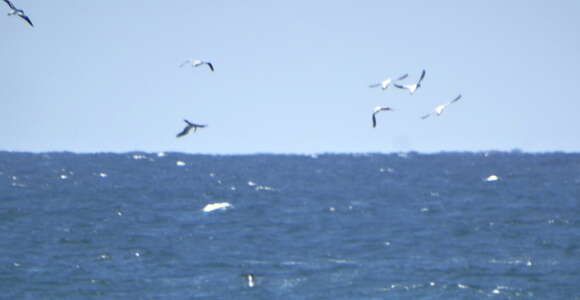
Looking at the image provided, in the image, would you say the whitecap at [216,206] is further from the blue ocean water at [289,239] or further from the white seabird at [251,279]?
the white seabird at [251,279]

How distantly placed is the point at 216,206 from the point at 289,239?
13.3 m

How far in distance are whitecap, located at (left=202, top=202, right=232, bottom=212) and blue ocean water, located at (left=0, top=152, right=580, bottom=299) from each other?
46cm

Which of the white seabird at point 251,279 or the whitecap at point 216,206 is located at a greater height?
the whitecap at point 216,206

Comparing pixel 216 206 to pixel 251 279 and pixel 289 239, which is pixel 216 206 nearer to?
pixel 289 239

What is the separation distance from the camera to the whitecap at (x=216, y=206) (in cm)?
5516

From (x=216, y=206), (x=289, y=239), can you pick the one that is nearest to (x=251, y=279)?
(x=289, y=239)

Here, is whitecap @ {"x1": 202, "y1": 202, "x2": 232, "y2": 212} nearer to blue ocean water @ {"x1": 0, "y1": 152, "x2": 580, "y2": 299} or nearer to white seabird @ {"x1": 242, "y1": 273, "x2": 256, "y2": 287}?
blue ocean water @ {"x1": 0, "y1": 152, "x2": 580, "y2": 299}

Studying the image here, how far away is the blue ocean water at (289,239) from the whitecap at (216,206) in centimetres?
46

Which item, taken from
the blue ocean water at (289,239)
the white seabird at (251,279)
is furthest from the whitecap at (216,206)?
the white seabird at (251,279)

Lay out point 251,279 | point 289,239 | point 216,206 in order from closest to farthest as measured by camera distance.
Result: point 251,279, point 289,239, point 216,206

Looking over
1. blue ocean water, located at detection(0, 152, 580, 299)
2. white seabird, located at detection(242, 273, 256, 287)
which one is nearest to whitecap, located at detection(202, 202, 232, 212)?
blue ocean water, located at detection(0, 152, 580, 299)

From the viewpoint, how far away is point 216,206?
5659 cm

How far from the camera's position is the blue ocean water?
34219 mm

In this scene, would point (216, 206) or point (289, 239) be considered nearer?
point (289, 239)
